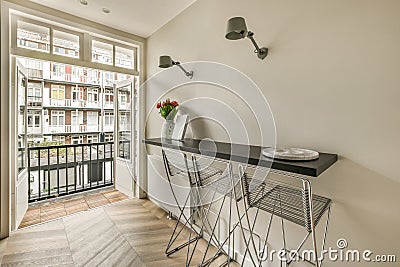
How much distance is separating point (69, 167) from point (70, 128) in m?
3.41

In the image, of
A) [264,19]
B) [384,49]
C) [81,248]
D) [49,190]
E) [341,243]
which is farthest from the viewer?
[49,190]

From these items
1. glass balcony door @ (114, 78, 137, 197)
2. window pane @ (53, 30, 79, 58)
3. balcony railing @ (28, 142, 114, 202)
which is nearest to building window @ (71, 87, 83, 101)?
balcony railing @ (28, 142, 114, 202)

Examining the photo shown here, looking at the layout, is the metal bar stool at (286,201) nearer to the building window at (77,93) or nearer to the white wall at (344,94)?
the white wall at (344,94)

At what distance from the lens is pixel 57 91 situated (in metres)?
6.78

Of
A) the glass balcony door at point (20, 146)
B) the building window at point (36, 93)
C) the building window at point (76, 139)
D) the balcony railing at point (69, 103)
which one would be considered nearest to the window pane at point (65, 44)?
the glass balcony door at point (20, 146)

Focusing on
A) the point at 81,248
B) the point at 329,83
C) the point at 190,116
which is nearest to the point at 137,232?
the point at 81,248

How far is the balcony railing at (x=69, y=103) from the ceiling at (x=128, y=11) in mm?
5017

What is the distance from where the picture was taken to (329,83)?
1.31 meters

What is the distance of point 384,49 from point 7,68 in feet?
10.7

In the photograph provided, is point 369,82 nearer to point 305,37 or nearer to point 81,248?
point 305,37

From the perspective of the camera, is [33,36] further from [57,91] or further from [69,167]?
[57,91]

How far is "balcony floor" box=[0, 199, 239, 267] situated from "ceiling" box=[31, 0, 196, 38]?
2.62m

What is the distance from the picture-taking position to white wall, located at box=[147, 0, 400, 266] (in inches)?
43.3

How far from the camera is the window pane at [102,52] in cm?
298
